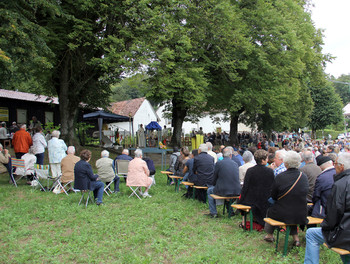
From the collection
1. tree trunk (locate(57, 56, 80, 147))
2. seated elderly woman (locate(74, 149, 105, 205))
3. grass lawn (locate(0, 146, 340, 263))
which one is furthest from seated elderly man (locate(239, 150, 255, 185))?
tree trunk (locate(57, 56, 80, 147))

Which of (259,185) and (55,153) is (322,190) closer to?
(259,185)

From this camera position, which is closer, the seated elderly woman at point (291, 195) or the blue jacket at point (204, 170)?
the seated elderly woman at point (291, 195)

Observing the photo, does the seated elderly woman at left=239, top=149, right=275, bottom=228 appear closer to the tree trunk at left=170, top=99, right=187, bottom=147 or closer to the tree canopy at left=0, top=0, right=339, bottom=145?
the tree canopy at left=0, top=0, right=339, bottom=145

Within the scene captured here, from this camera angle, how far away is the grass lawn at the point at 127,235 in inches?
172

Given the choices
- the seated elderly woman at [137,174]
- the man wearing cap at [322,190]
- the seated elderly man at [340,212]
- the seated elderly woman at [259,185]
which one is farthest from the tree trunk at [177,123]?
the seated elderly man at [340,212]

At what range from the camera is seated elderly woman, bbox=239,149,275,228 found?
5176mm

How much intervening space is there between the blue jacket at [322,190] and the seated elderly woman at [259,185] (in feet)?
2.46

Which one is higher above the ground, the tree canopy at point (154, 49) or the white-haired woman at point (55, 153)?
the tree canopy at point (154, 49)

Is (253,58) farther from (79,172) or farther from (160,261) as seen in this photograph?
(160,261)

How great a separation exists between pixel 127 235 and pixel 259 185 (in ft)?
8.07

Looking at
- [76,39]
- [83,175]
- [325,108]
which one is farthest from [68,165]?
[325,108]

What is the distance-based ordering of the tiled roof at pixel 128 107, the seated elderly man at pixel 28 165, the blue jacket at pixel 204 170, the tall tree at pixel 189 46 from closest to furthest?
1. the blue jacket at pixel 204 170
2. the seated elderly man at pixel 28 165
3. the tall tree at pixel 189 46
4. the tiled roof at pixel 128 107

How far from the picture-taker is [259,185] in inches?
204

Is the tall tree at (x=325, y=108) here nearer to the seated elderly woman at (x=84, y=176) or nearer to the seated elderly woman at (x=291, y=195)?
the seated elderly woman at (x=84, y=176)
